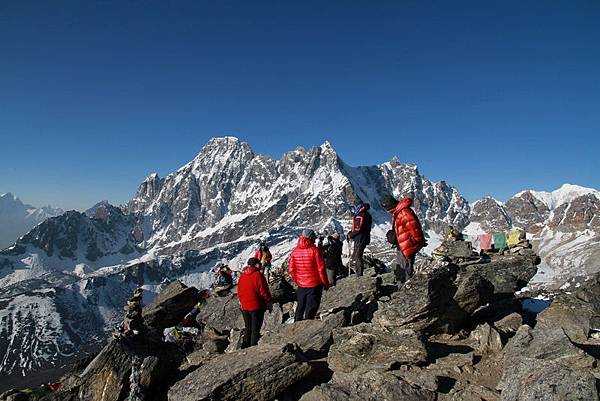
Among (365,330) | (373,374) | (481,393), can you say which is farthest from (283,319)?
(481,393)

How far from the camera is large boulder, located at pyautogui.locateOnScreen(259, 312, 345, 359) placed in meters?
14.4

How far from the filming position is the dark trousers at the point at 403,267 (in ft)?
56.2

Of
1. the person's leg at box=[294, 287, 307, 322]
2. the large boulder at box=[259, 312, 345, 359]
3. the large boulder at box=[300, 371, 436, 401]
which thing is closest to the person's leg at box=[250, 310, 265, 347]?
the large boulder at box=[259, 312, 345, 359]

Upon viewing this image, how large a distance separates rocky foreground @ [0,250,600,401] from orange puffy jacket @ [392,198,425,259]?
1587 mm

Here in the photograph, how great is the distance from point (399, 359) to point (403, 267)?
6.04m

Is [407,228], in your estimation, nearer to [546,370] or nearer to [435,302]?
[435,302]

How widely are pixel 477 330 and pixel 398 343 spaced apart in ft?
12.3

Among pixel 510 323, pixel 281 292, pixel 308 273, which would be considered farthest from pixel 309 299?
pixel 281 292

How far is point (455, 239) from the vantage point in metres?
28.5

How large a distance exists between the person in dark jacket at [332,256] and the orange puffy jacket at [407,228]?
7107 mm

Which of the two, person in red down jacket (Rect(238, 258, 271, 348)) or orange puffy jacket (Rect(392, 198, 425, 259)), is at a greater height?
orange puffy jacket (Rect(392, 198, 425, 259))

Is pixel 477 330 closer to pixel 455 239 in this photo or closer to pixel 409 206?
pixel 409 206

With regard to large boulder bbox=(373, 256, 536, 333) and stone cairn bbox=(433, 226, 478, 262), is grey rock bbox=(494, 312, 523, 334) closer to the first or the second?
large boulder bbox=(373, 256, 536, 333)

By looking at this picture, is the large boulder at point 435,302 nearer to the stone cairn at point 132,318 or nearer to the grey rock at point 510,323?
the grey rock at point 510,323
